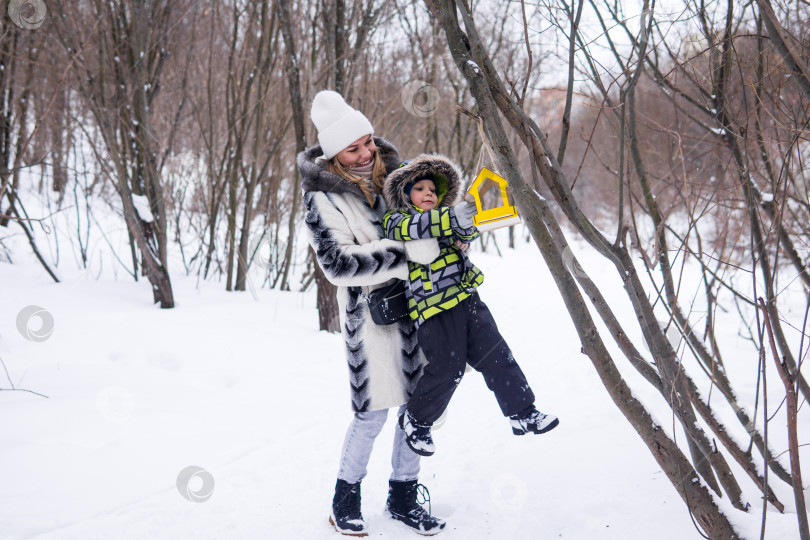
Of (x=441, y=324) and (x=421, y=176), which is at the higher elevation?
(x=421, y=176)

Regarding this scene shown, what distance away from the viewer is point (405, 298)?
205cm

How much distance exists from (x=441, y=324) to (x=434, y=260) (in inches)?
8.7

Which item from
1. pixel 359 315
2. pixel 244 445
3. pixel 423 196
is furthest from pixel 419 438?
pixel 244 445

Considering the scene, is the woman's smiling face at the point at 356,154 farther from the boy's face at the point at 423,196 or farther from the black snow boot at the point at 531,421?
the black snow boot at the point at 531,421

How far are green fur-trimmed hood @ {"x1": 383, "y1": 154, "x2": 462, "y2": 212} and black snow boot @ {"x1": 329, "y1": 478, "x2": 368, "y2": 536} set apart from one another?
1.05 m

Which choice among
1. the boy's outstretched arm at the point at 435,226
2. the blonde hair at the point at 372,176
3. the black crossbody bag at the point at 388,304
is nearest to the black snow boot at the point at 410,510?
the black crossbody bag at the point at 388,304

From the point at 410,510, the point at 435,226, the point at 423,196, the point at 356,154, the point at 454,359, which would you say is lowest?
the point at 410,510

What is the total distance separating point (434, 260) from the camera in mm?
1941

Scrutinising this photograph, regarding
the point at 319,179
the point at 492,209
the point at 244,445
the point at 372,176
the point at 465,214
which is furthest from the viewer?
the point at 244,445

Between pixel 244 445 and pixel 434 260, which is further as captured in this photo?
pixel 244 445

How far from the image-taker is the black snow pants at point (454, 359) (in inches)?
75.9

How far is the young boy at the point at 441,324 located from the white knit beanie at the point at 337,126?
0.74 ft

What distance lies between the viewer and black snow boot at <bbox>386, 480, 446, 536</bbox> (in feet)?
6.89

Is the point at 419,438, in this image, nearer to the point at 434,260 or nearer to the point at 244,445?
the point at 434,260
